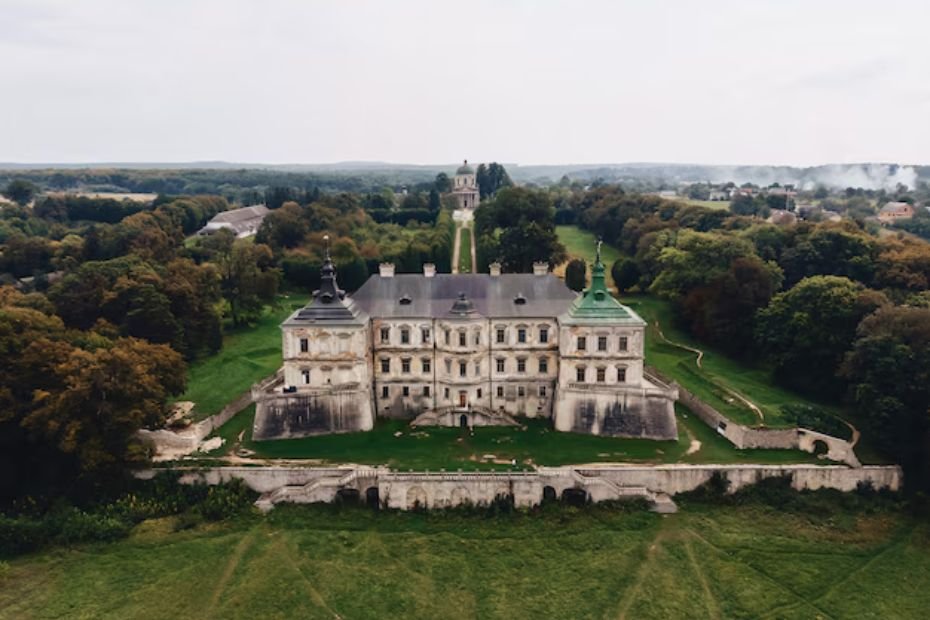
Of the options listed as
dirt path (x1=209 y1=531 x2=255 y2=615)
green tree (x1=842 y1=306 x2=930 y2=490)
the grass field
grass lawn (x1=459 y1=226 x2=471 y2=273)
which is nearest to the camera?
the grass field

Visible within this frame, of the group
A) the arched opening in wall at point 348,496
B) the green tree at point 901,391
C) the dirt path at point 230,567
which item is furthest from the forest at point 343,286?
the arched opening in wall at point 348,496

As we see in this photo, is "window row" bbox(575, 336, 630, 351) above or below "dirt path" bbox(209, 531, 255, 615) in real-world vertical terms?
above

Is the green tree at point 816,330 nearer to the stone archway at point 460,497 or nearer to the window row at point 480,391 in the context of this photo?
the window row at point 480,391

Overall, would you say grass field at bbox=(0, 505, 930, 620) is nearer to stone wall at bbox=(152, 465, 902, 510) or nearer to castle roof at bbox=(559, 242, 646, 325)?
stone wall at bbox=(152, 465, 902, 510)

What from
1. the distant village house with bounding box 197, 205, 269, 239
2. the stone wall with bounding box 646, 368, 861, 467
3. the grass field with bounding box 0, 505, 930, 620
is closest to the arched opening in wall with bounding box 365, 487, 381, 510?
the grass field with bounding box 0, 505, 930, 620

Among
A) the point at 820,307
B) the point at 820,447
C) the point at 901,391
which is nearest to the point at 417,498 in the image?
the point at 820,447

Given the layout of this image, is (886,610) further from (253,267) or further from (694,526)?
(253,267)
